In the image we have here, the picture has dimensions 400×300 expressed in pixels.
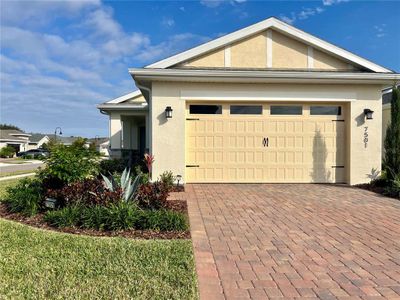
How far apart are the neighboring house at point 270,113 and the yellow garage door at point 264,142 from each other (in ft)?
0.11

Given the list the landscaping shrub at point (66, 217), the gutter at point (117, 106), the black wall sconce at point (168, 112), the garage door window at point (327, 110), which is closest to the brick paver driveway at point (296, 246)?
the landscaping shrub at point (66, 217)

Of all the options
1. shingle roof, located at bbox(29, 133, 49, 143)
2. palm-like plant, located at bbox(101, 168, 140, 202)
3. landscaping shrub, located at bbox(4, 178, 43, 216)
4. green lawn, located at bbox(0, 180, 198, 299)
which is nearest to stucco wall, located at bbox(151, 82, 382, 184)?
palm-like plant, located at bbox(101, 168, 140, 202)

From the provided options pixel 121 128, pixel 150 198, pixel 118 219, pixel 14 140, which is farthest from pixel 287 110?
pixel 14 140

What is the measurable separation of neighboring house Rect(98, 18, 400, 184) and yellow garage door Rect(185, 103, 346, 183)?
3 centimetres

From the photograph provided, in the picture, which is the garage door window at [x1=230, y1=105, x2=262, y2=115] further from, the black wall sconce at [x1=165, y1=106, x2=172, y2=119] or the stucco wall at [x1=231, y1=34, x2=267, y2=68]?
the black wall sconce at [x1=165, y1=106, x2=172, y2=119]

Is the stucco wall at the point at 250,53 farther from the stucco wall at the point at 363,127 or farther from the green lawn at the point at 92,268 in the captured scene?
the green lawn at the point at 92,268

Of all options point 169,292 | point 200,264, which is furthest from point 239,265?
point 169,292

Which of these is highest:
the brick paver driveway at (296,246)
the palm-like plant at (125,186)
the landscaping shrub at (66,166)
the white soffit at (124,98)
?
the white soffit at (124,98)

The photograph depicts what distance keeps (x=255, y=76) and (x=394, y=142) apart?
472 centimetres

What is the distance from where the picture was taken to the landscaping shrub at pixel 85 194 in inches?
229

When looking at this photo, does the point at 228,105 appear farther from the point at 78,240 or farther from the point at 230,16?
the point at 78,240

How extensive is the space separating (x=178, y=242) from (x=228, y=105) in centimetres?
649

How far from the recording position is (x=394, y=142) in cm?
954

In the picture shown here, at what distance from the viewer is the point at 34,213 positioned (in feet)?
20.1
